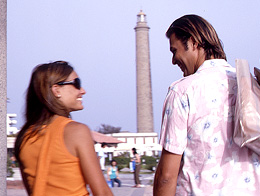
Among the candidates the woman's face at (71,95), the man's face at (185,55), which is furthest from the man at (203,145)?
the woman's face at (71,95)

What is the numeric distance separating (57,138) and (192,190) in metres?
0.59

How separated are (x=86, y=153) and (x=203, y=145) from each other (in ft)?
1.57

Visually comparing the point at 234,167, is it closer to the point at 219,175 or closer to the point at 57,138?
the point at 219,175

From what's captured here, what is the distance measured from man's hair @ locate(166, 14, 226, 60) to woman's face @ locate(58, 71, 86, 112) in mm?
503

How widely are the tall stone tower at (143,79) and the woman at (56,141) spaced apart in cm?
5511

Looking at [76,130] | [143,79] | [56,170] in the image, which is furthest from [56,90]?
[143,79]

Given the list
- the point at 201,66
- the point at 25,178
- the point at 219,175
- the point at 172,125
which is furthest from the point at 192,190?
the point at 25,178

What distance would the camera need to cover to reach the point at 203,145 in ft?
7.50

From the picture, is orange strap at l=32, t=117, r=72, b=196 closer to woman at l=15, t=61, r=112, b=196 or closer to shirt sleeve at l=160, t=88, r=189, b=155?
woman at l=15, t=61, r=112, b=196

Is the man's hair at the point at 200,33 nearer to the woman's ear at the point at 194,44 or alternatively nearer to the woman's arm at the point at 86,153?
the woman's ear at the point at 194,44

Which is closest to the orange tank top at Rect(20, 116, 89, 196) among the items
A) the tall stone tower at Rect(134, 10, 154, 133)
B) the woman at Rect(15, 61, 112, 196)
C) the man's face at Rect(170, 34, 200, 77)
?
the woman at Rect(15, 61, 112, 196)

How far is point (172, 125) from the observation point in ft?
7.59

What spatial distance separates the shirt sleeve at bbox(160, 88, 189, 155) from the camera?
2283 millimetres

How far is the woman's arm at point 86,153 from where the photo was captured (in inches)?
87.7
